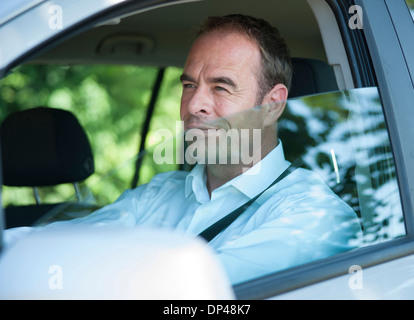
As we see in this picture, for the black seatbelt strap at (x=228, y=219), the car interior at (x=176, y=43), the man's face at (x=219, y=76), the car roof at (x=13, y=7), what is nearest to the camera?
the car roof at (x=13, y=7)

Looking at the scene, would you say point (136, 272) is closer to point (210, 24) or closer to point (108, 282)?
point (108, 282)

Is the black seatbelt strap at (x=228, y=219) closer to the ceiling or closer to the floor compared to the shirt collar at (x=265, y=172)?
closer to the floor

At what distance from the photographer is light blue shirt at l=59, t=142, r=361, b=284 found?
1535mm

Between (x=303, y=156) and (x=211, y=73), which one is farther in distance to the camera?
(x=211, y=73)

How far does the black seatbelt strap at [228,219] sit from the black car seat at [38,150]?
4.79 feet

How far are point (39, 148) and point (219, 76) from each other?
4.05ft

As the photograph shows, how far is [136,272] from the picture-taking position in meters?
1.04

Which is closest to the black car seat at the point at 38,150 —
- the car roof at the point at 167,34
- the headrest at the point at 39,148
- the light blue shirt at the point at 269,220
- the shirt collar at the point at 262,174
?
the headrest at the point at 39,148

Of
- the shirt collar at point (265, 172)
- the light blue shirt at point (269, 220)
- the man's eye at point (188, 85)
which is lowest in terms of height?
the light blue shirt at point (269, 220)

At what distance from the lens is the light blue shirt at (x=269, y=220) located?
1535 mm

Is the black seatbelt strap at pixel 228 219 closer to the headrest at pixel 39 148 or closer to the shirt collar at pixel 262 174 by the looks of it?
the shirt collar at pixel 262 174

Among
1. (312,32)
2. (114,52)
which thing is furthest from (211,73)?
(114,52)

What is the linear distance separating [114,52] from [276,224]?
2353mm

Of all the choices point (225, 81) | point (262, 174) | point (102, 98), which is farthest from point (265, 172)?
point (102, 98)
